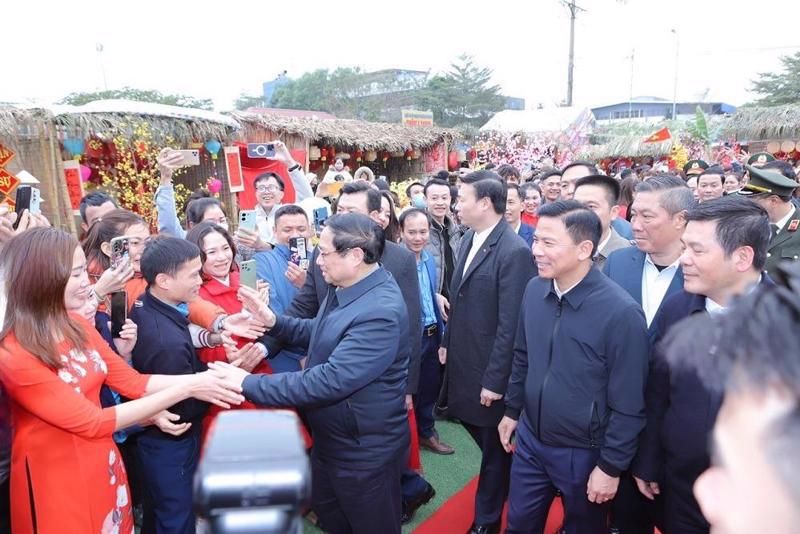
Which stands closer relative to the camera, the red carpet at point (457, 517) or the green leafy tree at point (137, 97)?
the red carpet at point (457, 517)

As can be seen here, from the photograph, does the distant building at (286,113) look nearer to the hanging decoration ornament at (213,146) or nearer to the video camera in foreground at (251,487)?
the hanging decoration ornament at (213,146)

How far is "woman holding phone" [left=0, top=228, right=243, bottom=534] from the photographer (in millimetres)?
1694

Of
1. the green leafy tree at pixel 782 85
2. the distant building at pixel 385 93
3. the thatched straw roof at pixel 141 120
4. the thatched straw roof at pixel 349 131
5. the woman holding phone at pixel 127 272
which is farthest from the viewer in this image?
the distant building at pixel 385 93

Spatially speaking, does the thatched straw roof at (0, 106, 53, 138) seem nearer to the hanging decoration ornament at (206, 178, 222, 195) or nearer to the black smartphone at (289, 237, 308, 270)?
the hanging decoration ornament at (206, 178, 222, 195)

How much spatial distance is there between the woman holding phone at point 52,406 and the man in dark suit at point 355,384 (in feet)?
1.55

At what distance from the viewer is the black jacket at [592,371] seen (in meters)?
2.05

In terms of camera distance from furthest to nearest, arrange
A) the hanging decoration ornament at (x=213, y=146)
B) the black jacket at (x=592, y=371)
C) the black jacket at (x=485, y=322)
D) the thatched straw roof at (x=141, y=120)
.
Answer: the hanging decoration ornament at (x=213, y=146) < the thatched straw roof at (x=141, y=120) < the black jacket at (x=485, y=322) < the black jacket at (x=592, y=371)

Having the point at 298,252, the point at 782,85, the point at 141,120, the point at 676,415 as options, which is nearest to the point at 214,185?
the point at 141,120

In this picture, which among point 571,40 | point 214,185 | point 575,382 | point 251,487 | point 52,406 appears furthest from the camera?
point 571,40

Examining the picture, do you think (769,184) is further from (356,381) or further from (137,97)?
(137,97)

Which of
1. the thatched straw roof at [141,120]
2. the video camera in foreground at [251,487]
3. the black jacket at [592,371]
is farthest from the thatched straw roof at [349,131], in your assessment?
the video camera in foreground at [251,487]

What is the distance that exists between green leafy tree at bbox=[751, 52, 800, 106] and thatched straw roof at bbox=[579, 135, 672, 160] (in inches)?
777

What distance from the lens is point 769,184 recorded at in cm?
397

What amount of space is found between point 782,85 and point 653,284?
40315mm
